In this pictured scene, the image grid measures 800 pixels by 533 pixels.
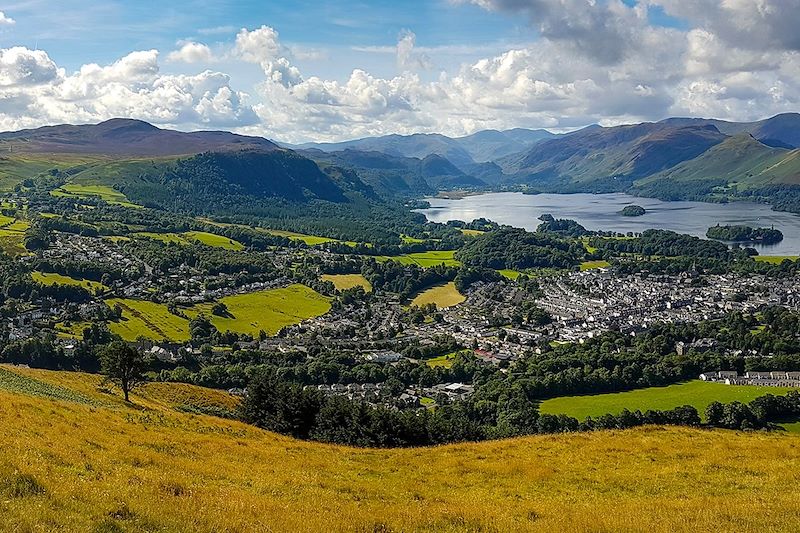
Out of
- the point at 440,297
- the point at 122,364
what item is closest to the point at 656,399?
the point at 122,364

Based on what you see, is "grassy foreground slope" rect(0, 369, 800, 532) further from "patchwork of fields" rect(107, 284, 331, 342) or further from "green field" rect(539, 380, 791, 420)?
"patchwork of fields" rect(107, 284, 331, 342)

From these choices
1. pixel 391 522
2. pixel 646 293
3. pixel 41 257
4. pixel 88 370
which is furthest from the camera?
pixel 646 293

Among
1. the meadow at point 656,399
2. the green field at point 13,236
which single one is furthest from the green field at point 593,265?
the green field at point 13,236

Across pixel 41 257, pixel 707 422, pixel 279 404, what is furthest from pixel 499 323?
pixel 41 257

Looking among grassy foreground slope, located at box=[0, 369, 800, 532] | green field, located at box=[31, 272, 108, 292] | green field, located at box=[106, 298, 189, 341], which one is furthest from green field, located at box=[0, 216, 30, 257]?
grassy foreground slope, located at box=[0, 369, 800, 532]

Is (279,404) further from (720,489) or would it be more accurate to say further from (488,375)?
(488,375)

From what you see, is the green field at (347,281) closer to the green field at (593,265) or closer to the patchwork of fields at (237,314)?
the patchwork of fields at (237,314)
